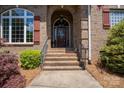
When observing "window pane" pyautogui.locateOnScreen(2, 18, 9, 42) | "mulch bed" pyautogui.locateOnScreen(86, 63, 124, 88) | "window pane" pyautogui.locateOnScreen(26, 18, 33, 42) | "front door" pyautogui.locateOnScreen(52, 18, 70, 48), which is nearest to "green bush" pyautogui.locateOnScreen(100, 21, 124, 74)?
"mulch bed" pyautogui.locateOnScreen(86, 63, 124, 88)

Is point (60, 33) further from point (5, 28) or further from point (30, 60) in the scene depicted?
point (30, 60)

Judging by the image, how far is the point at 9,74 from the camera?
988cm

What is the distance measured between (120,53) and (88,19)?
330 centimetres

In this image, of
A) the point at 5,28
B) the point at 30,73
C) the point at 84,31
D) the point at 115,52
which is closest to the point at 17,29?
the point at 5,28

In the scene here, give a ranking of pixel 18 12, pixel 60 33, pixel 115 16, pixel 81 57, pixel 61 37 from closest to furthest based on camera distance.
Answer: pixel 81 57 → pixel 115 16 → pixel 18 12 → pixel 60 33 → pixel 61 37

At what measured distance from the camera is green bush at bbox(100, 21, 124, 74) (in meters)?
12.9

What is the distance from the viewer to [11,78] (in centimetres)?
980

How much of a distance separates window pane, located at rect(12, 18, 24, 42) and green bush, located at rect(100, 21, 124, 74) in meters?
5.16

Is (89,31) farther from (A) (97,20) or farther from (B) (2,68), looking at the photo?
(B) (2,68)

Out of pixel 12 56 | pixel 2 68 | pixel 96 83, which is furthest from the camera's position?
pixel 96 83

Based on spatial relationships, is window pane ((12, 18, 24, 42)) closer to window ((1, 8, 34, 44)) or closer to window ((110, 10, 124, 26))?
window ((1, 8, 34, 44))

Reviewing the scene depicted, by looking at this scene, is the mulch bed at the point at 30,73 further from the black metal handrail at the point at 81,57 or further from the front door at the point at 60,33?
the front door at the point at 60,33

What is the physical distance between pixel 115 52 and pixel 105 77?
1479 mm
